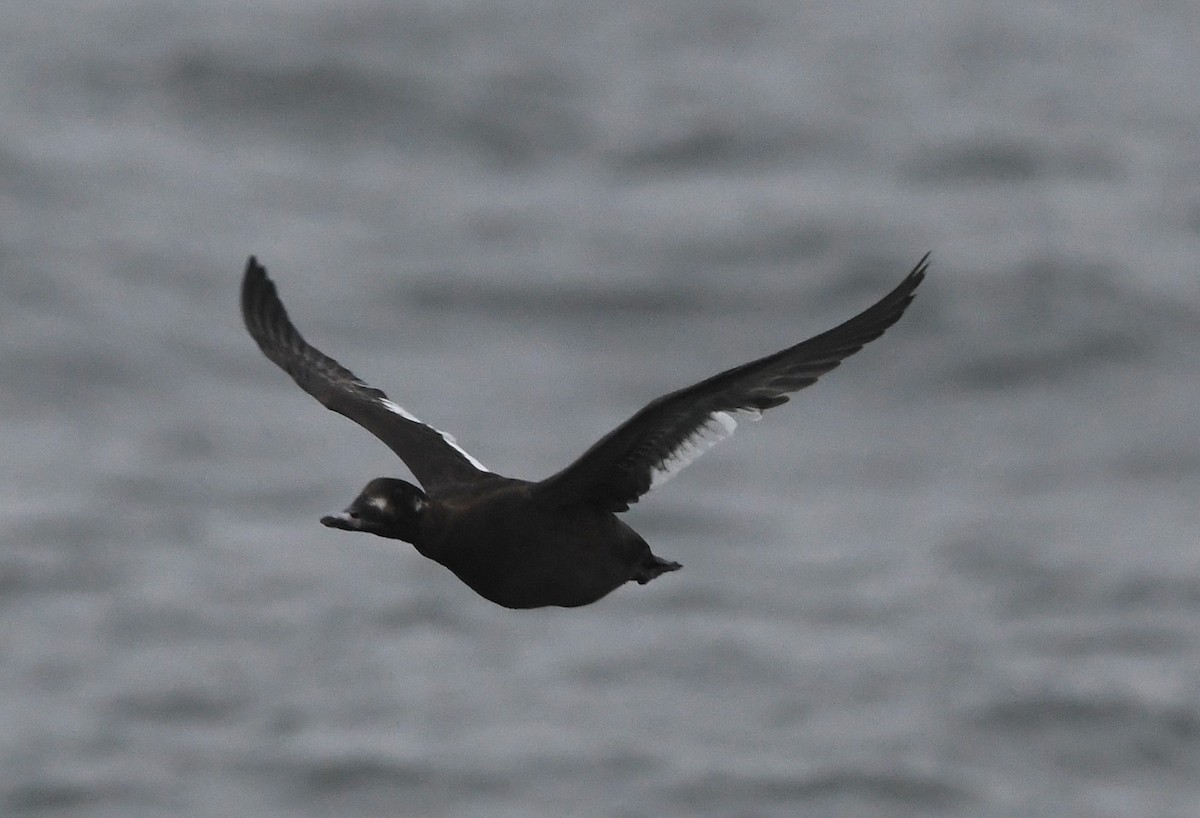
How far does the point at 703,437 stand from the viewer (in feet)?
27.1

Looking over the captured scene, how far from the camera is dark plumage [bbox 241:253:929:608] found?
7.99 metres

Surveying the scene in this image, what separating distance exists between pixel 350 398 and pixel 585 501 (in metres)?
1.74

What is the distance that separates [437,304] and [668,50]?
909cm

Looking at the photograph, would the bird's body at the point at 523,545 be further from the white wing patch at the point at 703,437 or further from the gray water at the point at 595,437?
the gray water at the point at 595,437

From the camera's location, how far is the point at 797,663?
99.8ft

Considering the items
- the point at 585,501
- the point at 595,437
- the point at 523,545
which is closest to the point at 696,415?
the point at 585,501

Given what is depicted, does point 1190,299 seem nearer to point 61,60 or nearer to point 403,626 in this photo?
point 403,626

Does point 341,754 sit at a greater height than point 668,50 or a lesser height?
lesser

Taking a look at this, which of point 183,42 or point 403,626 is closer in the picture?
point 403,626

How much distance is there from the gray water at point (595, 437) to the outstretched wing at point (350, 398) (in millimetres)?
17166

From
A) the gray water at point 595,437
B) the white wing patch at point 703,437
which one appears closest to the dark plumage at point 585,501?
the white wing patch at point 703,437

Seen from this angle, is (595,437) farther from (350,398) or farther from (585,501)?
(585,501)

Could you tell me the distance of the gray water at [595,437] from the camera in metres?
28.8

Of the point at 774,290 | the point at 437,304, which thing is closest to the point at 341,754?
the point at 437,304
